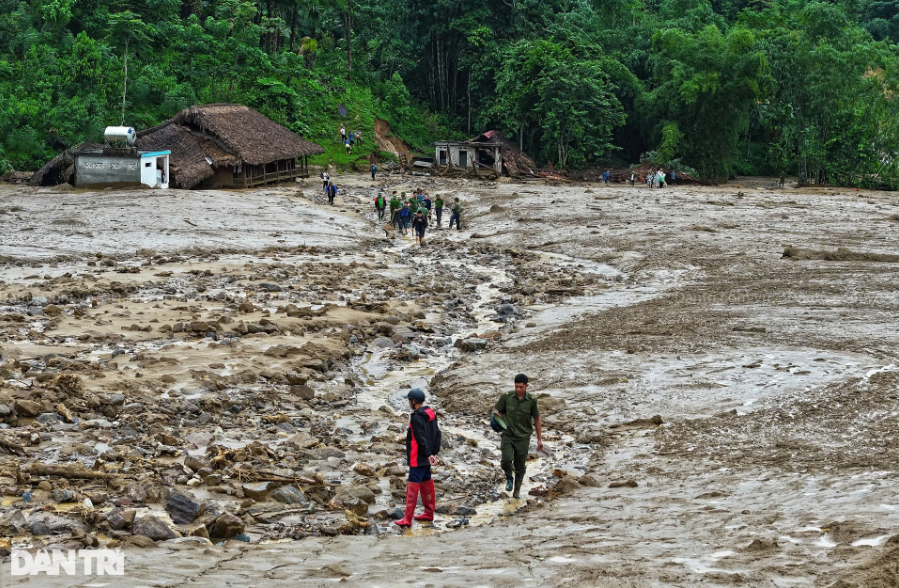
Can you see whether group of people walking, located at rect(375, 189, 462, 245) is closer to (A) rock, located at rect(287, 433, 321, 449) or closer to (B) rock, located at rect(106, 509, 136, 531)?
(A) rock, located at rect(287, 433, 321, 449)

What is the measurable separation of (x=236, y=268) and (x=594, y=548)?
54.0 feet

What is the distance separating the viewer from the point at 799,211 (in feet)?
109

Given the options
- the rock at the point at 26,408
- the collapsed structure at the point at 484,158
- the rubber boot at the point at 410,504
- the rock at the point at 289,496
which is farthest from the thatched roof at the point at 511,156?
the rubber boot at the point at 410,504

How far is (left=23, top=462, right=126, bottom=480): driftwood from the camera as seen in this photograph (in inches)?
349

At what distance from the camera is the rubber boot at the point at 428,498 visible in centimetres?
895

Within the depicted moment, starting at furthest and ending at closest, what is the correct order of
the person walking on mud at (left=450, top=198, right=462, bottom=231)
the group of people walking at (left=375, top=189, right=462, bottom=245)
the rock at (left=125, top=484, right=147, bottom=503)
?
1. the person walking on mud at (left=450, top=198, right=462, bottom=231)
2. the group of people walking at (left=375, top=189, right=462, bottom=245)
3. the rock at (left=125, top=484, right=147, bottom=503)

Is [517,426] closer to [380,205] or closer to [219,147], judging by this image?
[380,205]

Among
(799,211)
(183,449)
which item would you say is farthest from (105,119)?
(183,449)

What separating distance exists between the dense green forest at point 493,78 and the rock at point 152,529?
119 ft

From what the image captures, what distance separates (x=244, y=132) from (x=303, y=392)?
3100 cm

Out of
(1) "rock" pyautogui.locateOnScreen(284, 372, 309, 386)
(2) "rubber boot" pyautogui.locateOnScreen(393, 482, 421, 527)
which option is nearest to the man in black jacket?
(2) "rubber boot" pyautogui.locateOnScreen(393, 482, 421, 527)

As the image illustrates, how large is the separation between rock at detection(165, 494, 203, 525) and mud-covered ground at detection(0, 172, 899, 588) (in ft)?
0.10

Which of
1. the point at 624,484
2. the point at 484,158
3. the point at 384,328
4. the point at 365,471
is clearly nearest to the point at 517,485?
the point at 624,484

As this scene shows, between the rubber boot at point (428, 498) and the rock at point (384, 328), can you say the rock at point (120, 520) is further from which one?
the rock at point (384, 328)
